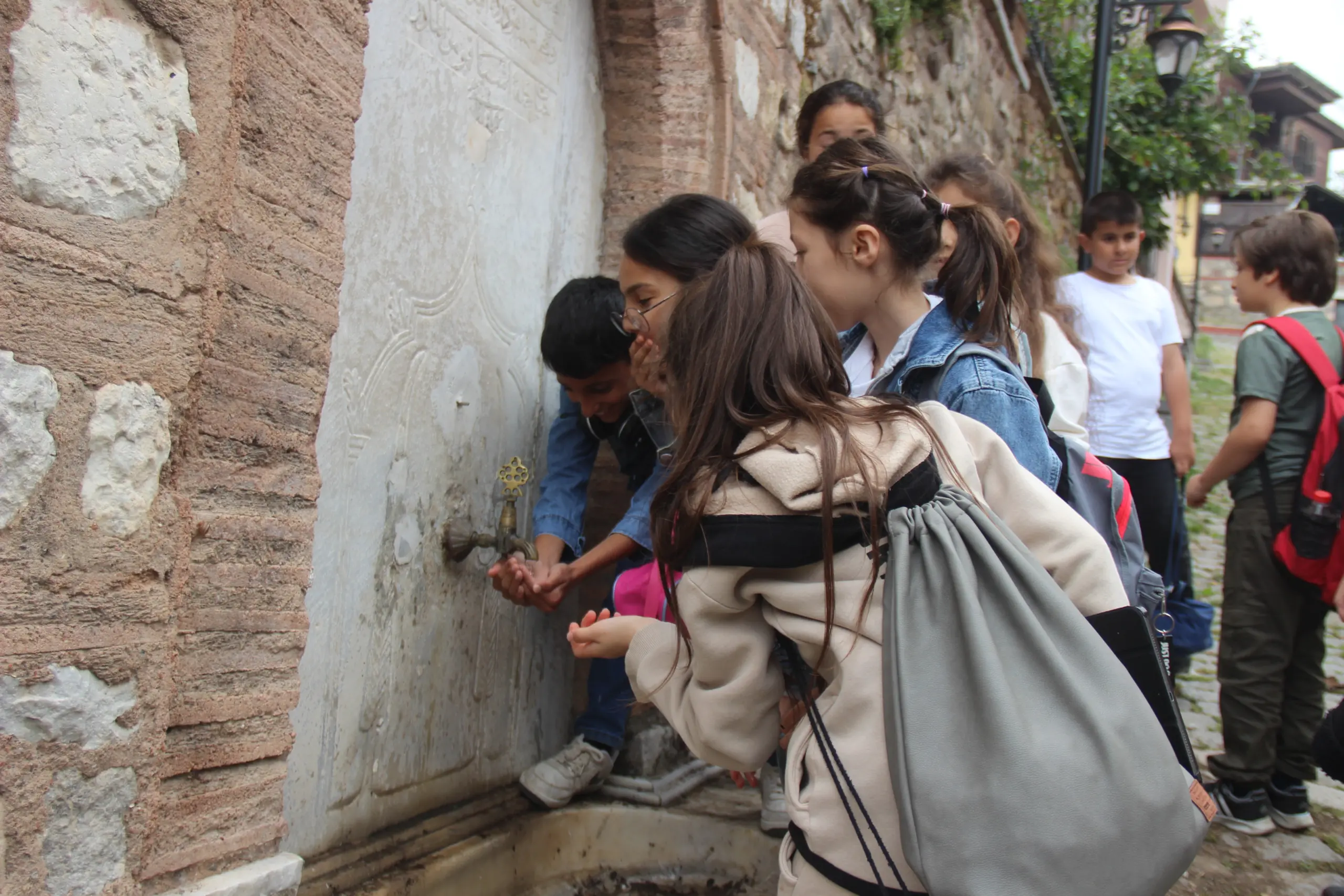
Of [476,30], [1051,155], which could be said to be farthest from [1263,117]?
[476,30]

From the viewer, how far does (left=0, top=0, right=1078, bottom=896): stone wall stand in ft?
4.08

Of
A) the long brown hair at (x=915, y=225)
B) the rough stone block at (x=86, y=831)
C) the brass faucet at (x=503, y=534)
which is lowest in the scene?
the rough stone block at (x=86, y=831)

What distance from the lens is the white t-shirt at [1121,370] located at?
148 inches

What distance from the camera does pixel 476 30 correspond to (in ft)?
8.86

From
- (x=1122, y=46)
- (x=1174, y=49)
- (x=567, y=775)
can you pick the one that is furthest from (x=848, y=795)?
(x=1122, y=46)

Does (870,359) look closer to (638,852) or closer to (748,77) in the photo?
(638,852)

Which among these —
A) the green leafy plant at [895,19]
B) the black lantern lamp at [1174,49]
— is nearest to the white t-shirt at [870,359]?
the green leafy plant at [895,19]

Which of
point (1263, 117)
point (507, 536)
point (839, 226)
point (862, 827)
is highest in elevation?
point (1263, 117)

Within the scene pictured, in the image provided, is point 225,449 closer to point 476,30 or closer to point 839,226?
point 839,226

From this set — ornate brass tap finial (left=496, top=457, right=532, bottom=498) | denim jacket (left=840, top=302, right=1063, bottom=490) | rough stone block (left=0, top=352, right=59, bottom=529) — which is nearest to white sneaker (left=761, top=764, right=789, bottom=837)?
→ ornate brass tap finial (left=496, top=457, right=532, bottom=498)

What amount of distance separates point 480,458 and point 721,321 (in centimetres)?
136

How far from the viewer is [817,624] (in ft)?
4.66

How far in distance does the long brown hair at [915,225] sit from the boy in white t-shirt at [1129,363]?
5.83ft

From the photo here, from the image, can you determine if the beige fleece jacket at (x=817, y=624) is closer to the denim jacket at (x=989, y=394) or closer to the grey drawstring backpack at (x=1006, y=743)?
the grey drawstring backpack at (x=1006, y=743)
